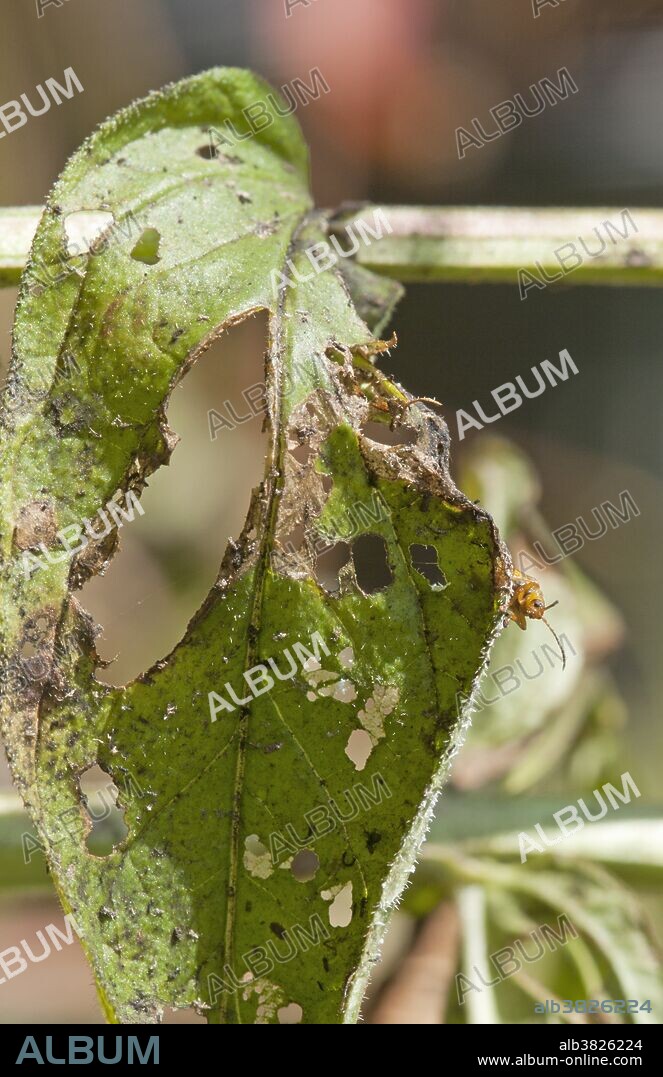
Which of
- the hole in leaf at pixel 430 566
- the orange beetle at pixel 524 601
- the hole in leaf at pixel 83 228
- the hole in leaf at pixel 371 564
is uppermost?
the hole in leaf at pixel 83 228

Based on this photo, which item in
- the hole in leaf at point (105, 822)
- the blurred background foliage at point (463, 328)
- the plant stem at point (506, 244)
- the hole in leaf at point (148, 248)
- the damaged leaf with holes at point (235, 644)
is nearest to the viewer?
the damaged leaf with holes at point (235, 644)

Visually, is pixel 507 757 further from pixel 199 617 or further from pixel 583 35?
pixel 583 35

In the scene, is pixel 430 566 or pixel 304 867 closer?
pixel 430 566

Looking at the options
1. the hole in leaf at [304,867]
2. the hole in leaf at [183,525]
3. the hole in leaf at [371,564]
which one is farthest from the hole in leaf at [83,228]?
the hole in leaf at [183,525]
